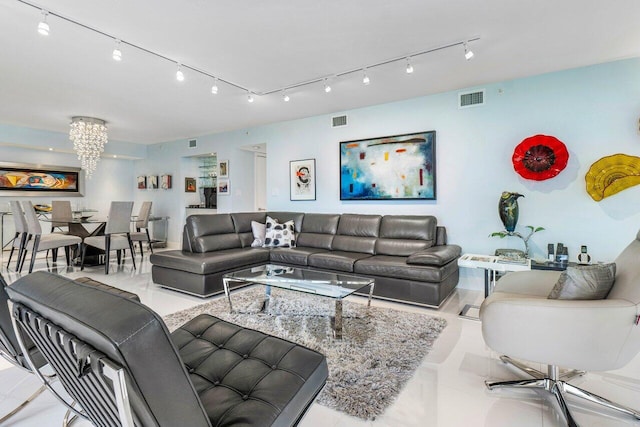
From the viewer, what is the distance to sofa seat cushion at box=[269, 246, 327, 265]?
4.05 metres

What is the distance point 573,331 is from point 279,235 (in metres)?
3.60

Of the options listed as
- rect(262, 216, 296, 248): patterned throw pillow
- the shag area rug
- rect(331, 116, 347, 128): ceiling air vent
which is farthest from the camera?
rect(331, 116, 347, 128): ceiling air vent

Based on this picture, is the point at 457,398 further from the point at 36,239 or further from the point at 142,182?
the point at 142,182

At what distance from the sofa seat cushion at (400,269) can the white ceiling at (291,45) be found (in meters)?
2.08

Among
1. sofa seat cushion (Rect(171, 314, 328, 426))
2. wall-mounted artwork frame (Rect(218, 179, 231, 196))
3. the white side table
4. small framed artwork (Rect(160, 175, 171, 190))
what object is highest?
small framed artwork (Rect(160, 175, 171, 190))

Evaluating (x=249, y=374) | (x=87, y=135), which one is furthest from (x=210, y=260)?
(x=87, y=135)

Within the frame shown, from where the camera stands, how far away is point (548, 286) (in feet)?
7.16

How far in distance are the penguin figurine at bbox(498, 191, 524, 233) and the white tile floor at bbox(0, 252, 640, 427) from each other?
1526 millimetres

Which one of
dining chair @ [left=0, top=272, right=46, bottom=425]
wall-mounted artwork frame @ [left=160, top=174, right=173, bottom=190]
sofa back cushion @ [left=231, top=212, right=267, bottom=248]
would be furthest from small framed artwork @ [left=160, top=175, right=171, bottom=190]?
dining chair @ [left=0, top=272, right=46, bottom=425]

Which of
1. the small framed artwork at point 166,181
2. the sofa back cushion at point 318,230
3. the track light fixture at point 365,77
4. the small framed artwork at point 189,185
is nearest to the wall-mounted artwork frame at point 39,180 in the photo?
the small framed artwork at point 166,181

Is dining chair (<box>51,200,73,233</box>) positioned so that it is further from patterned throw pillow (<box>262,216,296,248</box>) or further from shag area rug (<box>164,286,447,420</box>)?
shag area rug (<box>164,286,447,420</box>)

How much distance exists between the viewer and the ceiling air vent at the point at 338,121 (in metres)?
4.90

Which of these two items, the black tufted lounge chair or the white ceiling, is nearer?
the black tufted lounge chair

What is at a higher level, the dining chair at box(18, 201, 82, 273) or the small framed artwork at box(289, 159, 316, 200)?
the small framed artwork at box(289, 159, 316, 200)
